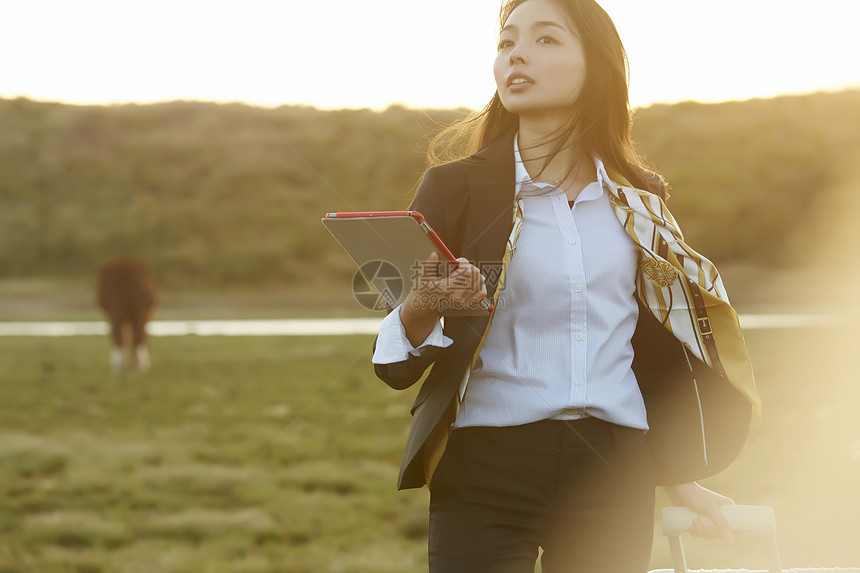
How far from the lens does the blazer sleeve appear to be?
4.08 ft

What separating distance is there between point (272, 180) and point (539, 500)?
98.7ft

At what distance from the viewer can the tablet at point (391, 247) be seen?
1.16m

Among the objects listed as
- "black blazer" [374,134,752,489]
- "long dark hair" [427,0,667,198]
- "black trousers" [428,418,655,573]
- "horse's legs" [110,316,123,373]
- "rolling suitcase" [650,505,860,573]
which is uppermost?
"long dark hair" [427,0,667,198]

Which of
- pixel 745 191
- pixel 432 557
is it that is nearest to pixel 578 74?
pixel 432 557

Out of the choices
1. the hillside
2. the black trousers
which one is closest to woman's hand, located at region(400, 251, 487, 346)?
the black trousers

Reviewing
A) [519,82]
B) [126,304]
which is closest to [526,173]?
[519,82]

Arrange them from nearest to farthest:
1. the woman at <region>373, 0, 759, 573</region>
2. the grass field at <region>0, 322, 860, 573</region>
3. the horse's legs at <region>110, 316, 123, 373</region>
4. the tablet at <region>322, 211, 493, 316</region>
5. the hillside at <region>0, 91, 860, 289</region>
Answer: the tablet at <region>322, 211, 493, 316</region>, the woman at <region>373, 0, 759, 573</region>, the grass field at <region>0, 322, 860, 573</region>, the horse's legs at <region>110, 316, 123, 373</region>, the hillside at <region>0, 91, 860, 289</region>

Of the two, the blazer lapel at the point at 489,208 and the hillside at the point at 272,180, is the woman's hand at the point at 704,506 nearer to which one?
the blazer lapel at the point at 489,208

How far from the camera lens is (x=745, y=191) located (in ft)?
85.1

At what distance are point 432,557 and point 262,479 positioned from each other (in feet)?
11.2

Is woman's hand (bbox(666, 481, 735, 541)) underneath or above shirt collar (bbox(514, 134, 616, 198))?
underneath

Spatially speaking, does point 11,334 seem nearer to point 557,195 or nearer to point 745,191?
point 557,195

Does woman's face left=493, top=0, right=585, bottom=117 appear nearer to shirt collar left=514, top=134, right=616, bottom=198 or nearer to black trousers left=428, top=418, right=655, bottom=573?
shirt collar left=514, top=134, right=616, bottom=198

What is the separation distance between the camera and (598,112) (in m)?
1.48
